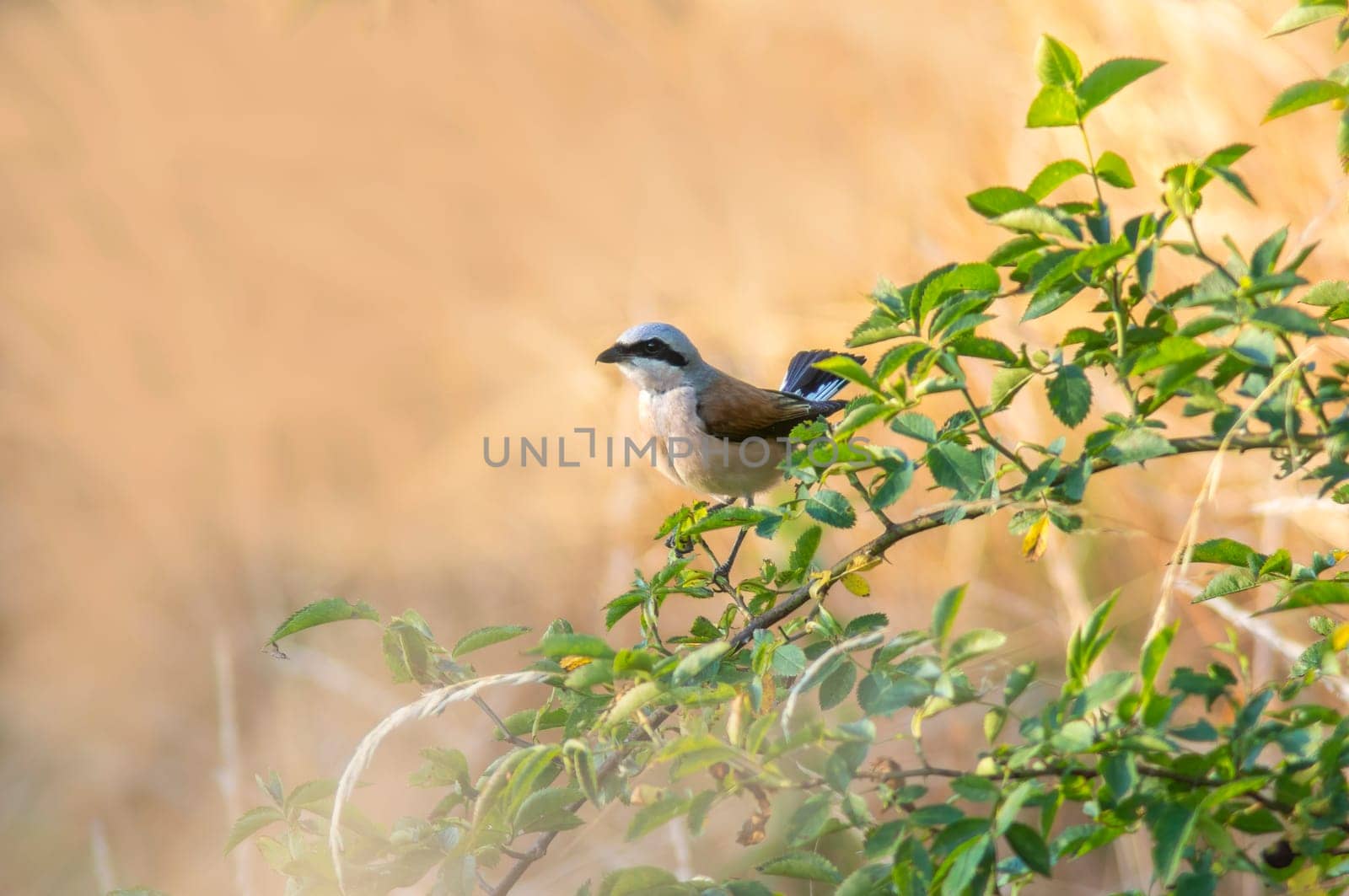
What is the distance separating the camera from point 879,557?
1.84m

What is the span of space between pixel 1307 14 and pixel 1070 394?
57 cm

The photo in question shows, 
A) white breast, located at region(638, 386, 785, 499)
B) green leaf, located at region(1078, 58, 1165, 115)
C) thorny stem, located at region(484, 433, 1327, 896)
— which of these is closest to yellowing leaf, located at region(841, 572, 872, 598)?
thorny stem, located at region(484, 433, 1327, 896)

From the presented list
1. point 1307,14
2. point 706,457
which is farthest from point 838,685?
point 706,457

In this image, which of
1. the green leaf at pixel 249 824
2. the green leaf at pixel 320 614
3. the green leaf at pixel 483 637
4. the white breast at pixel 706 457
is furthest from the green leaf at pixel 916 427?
the white breast at pixel 706 457

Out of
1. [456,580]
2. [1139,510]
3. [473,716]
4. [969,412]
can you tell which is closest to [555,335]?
[456,580]

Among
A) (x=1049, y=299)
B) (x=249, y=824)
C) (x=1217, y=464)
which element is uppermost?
(x=1049, y=299)

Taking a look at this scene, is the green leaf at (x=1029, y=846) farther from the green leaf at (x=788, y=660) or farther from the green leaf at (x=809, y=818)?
the green leaf at (x=788, y=660)

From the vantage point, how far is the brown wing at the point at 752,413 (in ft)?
13.5

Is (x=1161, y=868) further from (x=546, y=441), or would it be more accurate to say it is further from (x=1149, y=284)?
(x=546, y=441)

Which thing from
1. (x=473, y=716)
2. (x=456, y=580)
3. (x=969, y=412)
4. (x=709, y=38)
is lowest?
(x=473, y=716)

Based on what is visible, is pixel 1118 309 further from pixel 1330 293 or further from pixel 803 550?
pixel 803 550

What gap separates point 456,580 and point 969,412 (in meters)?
5.47

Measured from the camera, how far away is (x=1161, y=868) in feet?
3.64

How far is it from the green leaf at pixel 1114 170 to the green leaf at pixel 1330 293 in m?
0.33
